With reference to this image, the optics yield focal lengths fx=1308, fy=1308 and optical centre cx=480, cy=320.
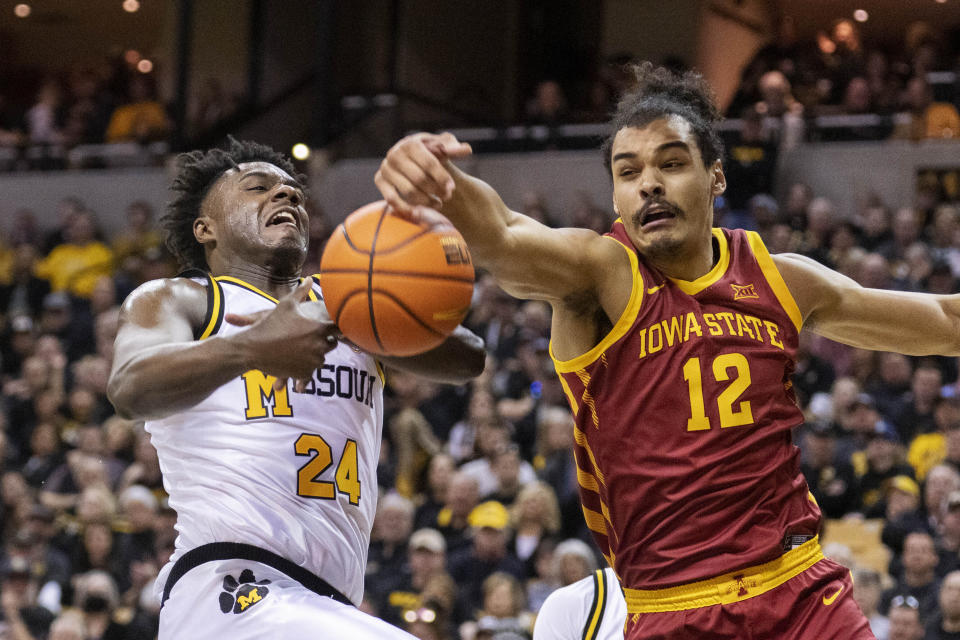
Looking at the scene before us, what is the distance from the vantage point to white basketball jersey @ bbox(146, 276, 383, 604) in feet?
12.6

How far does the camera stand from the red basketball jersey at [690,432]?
365cm

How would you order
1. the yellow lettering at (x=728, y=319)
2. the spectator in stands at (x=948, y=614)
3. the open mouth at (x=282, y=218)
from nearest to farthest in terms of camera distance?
the yellow lettering at (x=728, y=319) < the open mouth at (x=282, y=218) < the spectator in stands at (x=948, y=614)

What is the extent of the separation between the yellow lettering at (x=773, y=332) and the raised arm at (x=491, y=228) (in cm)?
48

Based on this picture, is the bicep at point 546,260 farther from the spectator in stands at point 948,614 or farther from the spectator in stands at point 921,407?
the spectator in stands at point 921,407

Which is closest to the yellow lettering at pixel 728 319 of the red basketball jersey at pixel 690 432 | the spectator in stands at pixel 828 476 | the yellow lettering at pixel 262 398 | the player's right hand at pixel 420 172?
the red basketball jersey at pixel 690 432

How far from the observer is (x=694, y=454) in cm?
366

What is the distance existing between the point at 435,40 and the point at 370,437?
13955 millimetres

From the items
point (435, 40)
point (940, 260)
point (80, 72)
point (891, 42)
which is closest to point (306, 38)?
point (435, 40)

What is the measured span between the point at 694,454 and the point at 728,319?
16.8 inches

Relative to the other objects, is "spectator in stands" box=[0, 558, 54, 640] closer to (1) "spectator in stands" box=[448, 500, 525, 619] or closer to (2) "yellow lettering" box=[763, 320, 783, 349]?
(1) "spectator in stands" box=[448, 500, 525, 619]

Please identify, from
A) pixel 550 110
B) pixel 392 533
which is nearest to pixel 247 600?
pixel 392 533

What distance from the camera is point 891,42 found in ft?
60.0

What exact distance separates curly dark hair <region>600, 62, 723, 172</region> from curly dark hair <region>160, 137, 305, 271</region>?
4.24 feet

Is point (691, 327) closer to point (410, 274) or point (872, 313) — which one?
point (872, 313)
